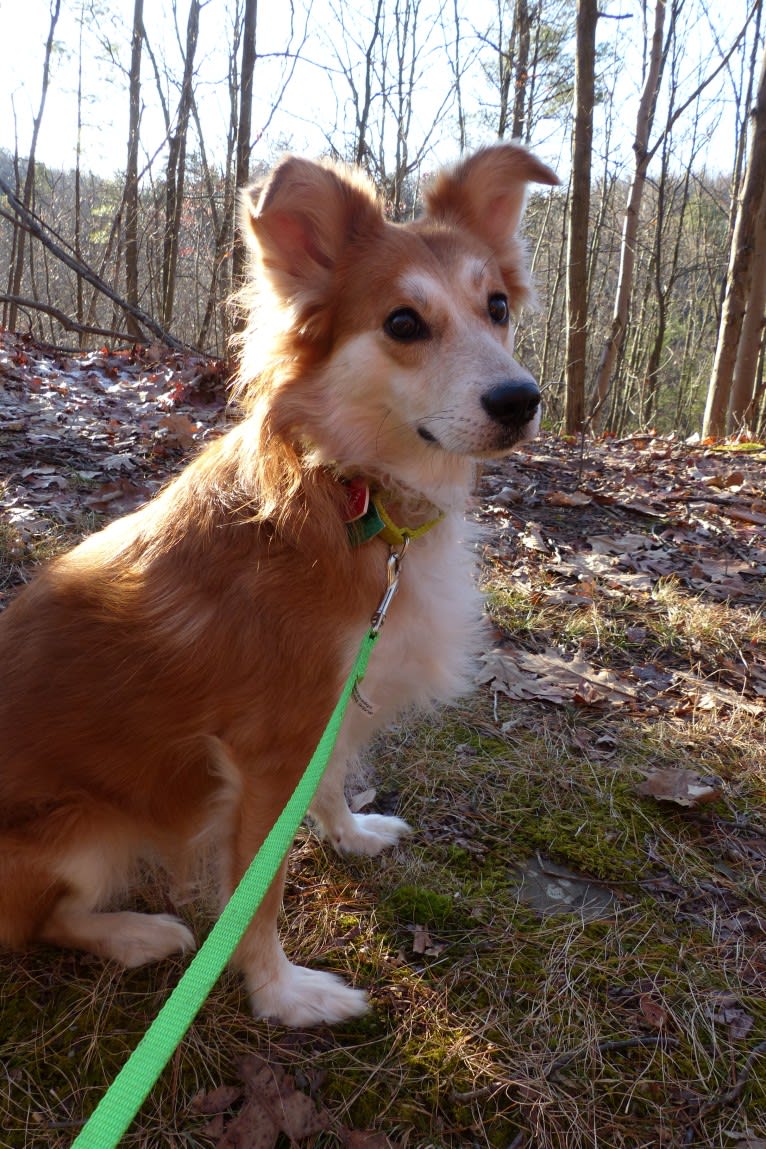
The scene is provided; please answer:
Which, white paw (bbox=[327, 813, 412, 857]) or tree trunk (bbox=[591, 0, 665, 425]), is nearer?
white paw (bbox=[327, 813, 412, 857])

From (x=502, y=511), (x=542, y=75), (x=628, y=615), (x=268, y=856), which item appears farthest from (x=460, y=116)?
(x=268, y=856)

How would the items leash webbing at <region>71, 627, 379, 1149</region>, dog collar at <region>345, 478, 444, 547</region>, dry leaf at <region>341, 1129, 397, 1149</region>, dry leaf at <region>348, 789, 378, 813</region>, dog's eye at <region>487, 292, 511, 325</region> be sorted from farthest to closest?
dry leaf at <region>348, 789, 378, 813</region> < dog's eye at <region>487, 292, 511, 325</region> < dog collar at <region>345, 478, 444, 547</region> < dry leaf at <region>341, 1129, 397, 1149</region> < leash webbing at <region>71, 627, 379, 1149</region>

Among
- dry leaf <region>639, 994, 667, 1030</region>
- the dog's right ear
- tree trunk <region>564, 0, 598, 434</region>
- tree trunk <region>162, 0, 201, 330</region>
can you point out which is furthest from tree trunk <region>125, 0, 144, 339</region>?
dry leaf <region>639, 994, 667, 1030</region>

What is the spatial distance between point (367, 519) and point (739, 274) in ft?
34.9

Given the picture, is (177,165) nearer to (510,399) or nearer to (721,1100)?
(510,399)

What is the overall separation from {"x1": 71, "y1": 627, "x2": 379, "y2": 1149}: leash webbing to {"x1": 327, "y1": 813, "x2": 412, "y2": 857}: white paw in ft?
3.59

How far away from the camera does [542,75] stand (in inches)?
Answer: 659

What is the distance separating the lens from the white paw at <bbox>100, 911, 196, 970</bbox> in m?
2.19

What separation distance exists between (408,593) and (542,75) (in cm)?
1879

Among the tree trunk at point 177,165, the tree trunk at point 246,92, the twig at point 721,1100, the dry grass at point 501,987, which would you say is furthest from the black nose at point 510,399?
the tree trunk at point 177,165

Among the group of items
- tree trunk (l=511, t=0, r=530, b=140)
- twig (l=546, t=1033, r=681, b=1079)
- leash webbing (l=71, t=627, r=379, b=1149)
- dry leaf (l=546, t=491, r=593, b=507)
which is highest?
tree trunk (l=511, t=0, r=530, b=140)

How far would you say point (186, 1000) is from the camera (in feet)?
3.84

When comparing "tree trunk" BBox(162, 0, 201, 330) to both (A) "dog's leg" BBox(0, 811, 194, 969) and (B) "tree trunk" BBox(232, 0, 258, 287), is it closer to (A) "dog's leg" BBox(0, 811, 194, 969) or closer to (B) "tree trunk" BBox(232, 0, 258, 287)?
(B) "tree trunk" BBox(232, 0, 258, 287)

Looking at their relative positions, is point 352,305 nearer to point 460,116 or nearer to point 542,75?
point 460,116
